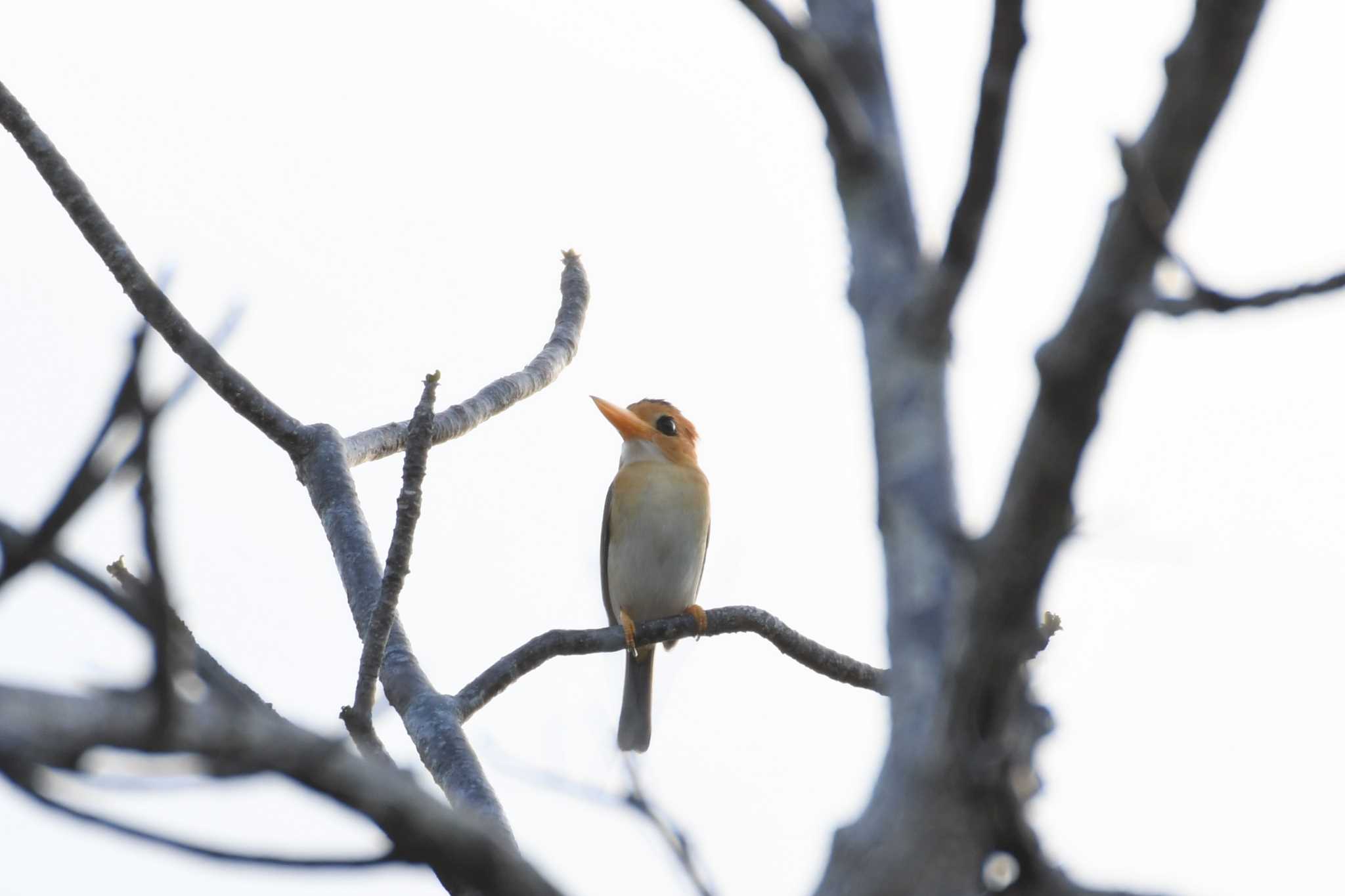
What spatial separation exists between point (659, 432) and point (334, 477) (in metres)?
4.31

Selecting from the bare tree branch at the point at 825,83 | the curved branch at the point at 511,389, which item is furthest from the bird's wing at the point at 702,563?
the bare tree branch at the point at 825,83

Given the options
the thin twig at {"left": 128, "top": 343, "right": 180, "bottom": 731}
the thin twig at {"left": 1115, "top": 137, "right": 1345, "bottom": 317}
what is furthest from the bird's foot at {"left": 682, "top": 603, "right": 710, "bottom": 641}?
the thin twig at {"left": 128, "top": 343, "right": 180, "bottom": 731}

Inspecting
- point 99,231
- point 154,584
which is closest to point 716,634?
point 99,231

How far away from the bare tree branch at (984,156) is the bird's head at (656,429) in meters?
6.80

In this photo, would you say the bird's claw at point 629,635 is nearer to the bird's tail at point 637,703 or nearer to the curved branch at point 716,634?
the curved branch at point 716,634

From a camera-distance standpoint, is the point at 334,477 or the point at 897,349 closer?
the point at 897,349

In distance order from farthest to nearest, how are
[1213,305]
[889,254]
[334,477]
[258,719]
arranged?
[334,477] < [889,254] < [1213,305] < [258,719]

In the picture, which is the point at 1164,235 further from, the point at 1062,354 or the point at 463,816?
the point at 463,816

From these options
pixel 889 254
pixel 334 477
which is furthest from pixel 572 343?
pixel 889 254

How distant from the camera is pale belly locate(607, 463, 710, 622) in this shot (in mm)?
8172

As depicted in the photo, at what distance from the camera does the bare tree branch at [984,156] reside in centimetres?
175

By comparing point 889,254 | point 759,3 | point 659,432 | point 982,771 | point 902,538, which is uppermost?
point 659,432

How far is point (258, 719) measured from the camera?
5.18 ft

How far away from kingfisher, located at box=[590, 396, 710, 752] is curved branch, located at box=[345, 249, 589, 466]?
7.97 feet
